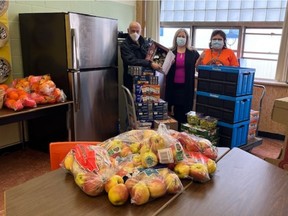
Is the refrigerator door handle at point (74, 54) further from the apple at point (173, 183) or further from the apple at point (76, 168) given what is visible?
the apple at point (173, 183)

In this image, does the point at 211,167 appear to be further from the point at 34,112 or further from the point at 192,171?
the point at 34,112

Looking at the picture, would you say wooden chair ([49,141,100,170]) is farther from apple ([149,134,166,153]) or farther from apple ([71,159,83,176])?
apple ([149,134,166,153])

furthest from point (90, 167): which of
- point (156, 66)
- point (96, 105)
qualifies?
point (156, 66)

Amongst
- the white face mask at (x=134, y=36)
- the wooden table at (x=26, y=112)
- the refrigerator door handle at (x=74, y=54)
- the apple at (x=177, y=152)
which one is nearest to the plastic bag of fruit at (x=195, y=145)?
the apple at (x=177, y=152)

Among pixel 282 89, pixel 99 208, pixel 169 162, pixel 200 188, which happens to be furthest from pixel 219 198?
pixel 282 89

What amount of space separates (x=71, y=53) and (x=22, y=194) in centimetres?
209

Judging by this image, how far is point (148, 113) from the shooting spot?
350 cm

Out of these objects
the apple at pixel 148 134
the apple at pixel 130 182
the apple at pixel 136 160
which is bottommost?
the apple at pixel 130 182

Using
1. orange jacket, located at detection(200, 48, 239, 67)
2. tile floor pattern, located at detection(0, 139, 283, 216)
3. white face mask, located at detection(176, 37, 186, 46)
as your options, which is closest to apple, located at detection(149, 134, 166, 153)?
tile floor pattern, located at detection(0, 139, 283, 216)

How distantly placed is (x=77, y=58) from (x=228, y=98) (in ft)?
5.61

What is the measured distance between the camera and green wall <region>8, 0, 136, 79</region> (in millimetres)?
3148

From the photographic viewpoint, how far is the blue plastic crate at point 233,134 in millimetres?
3133

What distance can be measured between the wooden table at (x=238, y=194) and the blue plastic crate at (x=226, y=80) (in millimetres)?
1727

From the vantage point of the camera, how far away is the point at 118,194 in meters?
1.00
